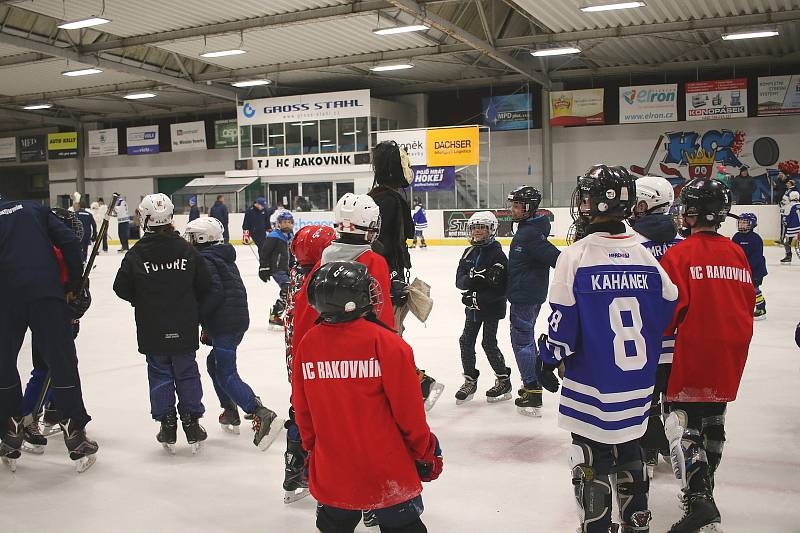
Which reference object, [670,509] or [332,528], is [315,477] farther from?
[670,509]

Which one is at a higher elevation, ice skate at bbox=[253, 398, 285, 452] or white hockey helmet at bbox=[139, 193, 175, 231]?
white hockey helmet at bbox=[139, 193, 175, 231]

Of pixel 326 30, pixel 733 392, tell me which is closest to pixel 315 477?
pixel 733 392

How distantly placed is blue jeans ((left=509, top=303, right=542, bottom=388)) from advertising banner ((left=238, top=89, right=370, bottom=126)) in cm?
2016

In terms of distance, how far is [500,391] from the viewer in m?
5.41

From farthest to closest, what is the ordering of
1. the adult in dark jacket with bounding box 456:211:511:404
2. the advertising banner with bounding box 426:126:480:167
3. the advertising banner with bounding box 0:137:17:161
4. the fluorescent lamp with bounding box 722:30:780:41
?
the advertising banner with bounding box 0:137:17:161, the advertising banner with bounding box 426:126:480:167, the fluorescent lamp with bounding box 722:30:780:41, the adult in dark jacket with bounding box 456:211:511:404

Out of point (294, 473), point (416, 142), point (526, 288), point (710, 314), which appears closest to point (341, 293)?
point (294, 473)

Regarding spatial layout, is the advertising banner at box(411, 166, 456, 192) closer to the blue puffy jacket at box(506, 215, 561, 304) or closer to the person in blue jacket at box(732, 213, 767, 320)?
the person in blue jacket at box(732, 213, 767, 320)

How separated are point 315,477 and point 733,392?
181 cm

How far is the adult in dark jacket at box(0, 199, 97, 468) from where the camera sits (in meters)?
3.96

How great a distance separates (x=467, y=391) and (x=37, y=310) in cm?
282

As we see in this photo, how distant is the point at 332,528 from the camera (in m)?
2.38

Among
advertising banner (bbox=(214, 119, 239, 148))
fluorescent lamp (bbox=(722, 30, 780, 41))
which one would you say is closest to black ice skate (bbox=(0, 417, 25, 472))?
fluorescent lamp (bbox=(722, 30, 780, 41))

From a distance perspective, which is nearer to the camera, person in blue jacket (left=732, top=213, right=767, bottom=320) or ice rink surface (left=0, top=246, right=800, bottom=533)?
ice rink surface (left=0, top=246, right=800, bottom=533)

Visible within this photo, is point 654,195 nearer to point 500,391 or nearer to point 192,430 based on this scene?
point 500,391
